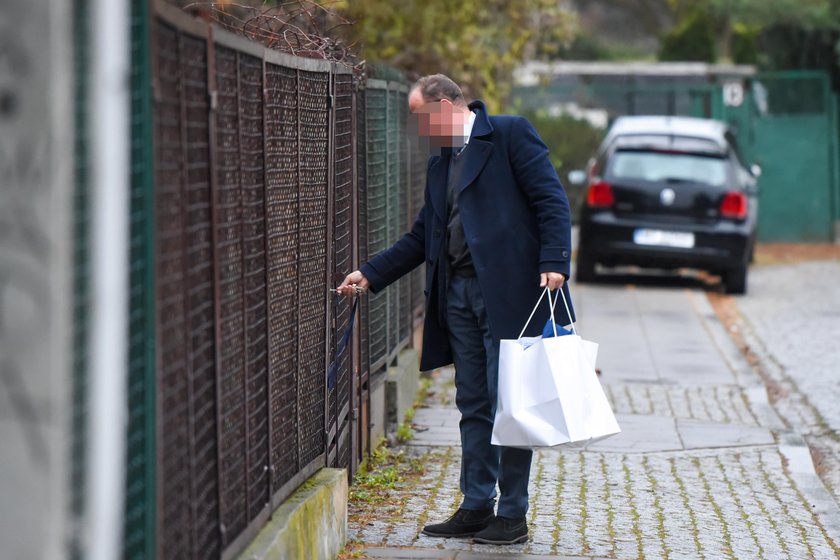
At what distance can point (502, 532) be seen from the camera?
19.6ft

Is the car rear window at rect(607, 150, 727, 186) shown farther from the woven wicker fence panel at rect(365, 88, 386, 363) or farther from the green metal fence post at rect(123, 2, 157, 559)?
the green metal fence post at rect(123, 2, 157, 559)

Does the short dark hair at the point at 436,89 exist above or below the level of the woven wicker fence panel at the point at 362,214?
above

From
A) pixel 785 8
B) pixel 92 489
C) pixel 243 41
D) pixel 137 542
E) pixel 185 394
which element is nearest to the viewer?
pixel 92 489

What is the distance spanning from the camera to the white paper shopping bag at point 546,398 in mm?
5500

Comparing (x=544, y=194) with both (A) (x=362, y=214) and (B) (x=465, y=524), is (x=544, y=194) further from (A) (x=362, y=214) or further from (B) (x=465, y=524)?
(A) (x=362, y=214)

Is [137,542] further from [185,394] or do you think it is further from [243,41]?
[243,41]

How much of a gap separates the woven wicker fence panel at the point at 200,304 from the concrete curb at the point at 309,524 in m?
0.38

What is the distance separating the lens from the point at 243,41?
4539 mm

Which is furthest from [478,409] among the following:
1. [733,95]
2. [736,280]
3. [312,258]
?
[733,95]

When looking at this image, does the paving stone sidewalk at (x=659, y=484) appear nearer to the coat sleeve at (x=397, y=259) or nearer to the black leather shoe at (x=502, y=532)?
the black leather shoe at (x=502, y=532)

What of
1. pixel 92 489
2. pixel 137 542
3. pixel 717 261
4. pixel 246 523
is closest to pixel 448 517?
pixel 246 523

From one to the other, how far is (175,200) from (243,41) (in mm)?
975

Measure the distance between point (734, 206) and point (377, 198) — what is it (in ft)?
27.7

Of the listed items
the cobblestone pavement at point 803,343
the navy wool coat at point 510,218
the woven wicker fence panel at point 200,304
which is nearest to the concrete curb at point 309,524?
the woven wicker fence panel at point 200,304
